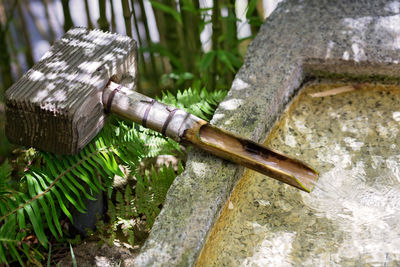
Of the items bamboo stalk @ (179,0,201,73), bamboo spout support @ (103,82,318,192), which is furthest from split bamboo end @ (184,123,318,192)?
bamboo stalk @ (179,0,201,73)

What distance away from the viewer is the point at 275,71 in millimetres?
2248

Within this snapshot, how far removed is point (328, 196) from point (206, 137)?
586mm

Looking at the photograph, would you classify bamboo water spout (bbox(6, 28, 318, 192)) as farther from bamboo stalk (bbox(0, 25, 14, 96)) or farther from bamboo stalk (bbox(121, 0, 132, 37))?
bamboo stalk (bbox(0, 25, 14, 96))

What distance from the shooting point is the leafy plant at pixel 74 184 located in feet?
5.95

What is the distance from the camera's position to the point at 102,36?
7.09ft

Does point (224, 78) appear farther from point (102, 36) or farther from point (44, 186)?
point (44, 186)

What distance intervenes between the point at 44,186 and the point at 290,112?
124 cm

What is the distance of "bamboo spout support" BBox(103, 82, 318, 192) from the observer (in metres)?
1.81

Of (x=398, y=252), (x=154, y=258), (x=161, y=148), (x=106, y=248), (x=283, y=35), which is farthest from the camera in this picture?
(x=283, y=35)

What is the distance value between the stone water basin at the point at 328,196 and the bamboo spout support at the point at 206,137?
0.52 feet

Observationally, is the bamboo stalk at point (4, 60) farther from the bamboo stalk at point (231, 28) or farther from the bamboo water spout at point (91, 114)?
the bamboo stalk at point (231, 28)

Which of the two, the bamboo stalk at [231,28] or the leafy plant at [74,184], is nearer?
the leafy plant at [74,184]

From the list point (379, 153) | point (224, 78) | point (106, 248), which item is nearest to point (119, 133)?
point (106, 248)

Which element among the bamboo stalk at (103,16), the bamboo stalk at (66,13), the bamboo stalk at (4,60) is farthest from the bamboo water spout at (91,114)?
the bamboo stalk at (4,60)
